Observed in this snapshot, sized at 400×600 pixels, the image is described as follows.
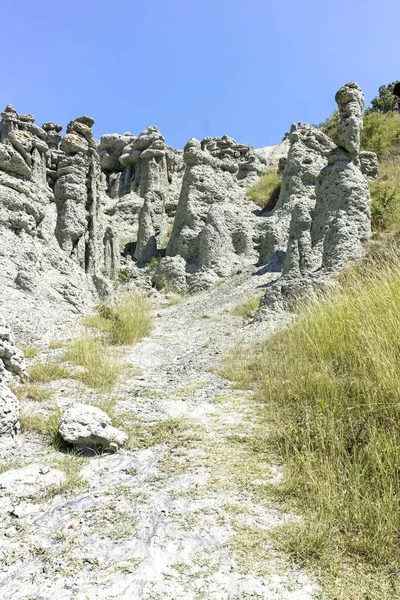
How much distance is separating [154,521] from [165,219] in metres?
19.9

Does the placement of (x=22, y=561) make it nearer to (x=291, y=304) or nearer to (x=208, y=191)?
(x=291, y=304)

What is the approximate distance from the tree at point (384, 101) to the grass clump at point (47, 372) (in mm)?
34270

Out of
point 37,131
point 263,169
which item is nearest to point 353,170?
point 37,131

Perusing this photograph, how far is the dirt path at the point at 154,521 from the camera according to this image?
1501mm

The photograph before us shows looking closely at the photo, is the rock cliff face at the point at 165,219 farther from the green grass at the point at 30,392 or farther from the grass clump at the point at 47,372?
the green grass at the point at 30,392

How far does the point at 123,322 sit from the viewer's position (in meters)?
6.93

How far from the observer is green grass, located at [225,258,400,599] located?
5.42 feet

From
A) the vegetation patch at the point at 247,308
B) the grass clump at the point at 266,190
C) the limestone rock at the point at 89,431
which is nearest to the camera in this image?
the limestone rock at the point at 89,431

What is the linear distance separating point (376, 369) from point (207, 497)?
4.98ft

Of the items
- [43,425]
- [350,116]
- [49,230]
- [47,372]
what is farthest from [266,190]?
[43,425]

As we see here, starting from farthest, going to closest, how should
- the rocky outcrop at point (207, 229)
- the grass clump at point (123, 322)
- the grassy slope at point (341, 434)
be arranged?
the rocky outcrop at point (207, 229), the grass clump at point (123, 322), the grassy slope at point (341, 434)

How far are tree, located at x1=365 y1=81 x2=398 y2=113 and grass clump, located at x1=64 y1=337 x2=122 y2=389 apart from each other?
33.6 m

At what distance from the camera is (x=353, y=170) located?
9672 mm

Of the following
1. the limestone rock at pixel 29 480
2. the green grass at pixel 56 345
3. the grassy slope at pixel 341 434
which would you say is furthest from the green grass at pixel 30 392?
the green grass at pixel 56 345
